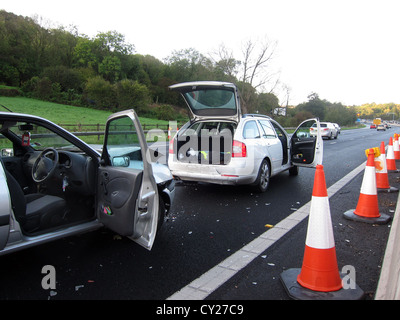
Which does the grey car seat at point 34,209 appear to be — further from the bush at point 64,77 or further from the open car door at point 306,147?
the bush at point 64,77

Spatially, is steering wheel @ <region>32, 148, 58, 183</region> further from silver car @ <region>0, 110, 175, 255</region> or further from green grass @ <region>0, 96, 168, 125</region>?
green grass @ <region>0, 96, 168, 125</region>

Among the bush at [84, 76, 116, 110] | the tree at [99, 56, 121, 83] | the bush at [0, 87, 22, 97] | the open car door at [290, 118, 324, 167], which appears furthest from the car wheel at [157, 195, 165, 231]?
the tree at [99, 56, 121, 83]

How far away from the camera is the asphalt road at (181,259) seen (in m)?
2.72

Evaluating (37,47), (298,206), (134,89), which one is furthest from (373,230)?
(37,47)

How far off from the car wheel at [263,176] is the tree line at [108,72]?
116 ft

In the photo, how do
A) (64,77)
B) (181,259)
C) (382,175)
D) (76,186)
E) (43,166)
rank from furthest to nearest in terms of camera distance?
(64,77) < (382,175) < (76,186) < (43,166) < (181,259)

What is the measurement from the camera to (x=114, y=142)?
3600mm

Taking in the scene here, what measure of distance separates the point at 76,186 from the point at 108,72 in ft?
264

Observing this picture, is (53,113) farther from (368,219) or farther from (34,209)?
(368,219)

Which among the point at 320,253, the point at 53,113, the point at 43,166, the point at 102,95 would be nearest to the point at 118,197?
the point at 43,166

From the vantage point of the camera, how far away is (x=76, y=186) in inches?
145

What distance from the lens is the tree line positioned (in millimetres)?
45094

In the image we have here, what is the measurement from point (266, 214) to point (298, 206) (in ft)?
2.75
